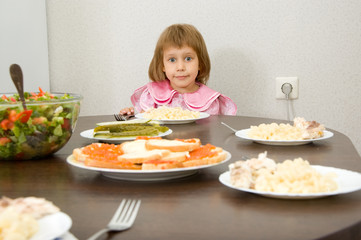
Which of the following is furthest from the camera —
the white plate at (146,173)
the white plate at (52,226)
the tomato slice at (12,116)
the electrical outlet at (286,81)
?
the electrical outlet at (286,81)

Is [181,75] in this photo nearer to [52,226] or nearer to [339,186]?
[339,186]

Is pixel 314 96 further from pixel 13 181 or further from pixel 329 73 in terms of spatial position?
pixel 13 181

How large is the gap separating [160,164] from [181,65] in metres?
1.71

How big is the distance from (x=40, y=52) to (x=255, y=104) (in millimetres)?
1373

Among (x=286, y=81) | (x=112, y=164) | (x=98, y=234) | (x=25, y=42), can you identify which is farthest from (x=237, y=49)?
(x=98, y=234)

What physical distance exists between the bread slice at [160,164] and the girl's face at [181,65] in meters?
1.69

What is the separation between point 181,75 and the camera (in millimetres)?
2521

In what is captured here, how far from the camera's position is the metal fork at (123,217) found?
1.99 ft

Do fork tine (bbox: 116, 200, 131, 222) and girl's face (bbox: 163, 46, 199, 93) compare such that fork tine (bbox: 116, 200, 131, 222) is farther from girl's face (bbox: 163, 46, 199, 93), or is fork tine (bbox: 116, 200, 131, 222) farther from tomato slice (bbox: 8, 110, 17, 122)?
girl's face (bbox: 163, 46, 199, 93)

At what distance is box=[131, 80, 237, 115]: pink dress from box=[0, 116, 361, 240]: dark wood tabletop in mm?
1407

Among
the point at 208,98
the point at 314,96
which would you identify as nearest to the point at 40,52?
the point at 208,98

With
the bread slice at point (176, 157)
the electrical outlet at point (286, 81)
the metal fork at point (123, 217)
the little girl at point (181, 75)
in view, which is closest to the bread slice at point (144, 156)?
the bread slice at point (176, 157)

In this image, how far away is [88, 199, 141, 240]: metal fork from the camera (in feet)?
1.99

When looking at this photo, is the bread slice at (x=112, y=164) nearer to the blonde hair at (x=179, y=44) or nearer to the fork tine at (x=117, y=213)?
the fork tine at (x=117, y=213)
